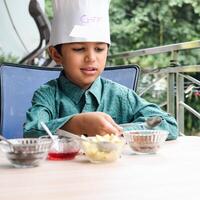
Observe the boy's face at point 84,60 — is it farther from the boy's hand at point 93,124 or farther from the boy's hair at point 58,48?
the boy's hand at point 93,124

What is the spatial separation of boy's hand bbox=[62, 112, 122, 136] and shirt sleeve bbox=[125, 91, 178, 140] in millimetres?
124

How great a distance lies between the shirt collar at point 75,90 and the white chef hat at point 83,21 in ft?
0.44

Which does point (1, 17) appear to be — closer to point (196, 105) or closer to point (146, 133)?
point (196, 105)

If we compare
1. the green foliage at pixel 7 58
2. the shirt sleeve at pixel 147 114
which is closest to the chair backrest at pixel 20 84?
the shirt sleeve at pixel 147 114

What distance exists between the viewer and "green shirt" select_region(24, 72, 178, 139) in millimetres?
1286

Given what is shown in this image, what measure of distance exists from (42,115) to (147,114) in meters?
0.30

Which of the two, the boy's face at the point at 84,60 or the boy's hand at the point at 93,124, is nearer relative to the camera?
the boy's hand at the point at 93,124

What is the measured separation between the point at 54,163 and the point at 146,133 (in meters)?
0.23

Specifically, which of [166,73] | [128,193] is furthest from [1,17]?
[128,193]

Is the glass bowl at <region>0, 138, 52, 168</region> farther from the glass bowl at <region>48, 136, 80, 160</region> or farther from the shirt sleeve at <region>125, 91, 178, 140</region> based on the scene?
the shirt sleeve at <region>125, 91, 178, 140</region>

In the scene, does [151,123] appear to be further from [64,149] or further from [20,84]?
[20,84]

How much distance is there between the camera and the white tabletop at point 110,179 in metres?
0.65

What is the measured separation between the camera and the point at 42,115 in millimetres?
1203

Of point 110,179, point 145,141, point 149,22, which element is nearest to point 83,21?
point 145,141
